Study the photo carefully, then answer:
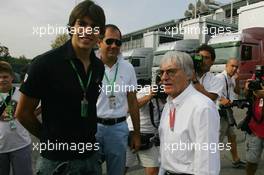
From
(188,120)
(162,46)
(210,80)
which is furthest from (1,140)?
(162,46)

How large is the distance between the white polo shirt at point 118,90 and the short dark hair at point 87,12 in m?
1.22

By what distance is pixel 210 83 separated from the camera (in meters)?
4.34

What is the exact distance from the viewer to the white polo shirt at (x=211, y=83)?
429cm

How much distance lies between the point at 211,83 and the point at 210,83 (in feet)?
0.04

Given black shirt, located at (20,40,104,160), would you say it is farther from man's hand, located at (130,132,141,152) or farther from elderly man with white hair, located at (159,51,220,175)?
man's hand, located at (130,132,141,152)

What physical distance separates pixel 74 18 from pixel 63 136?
739 millimetres

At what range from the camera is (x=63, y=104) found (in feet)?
6.86

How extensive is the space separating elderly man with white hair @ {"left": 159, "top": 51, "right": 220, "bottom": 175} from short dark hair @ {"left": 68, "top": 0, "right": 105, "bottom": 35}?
0.53m

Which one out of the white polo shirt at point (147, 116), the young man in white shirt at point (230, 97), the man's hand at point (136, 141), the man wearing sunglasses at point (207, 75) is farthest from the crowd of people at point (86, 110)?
the young man in white shirt at point (230, 97)

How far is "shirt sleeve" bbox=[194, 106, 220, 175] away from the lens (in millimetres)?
2057

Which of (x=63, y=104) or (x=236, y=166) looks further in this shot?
(x=236, y=166)

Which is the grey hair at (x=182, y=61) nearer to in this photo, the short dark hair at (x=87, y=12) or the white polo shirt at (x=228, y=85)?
the short dark hair at (x=87, y=12)

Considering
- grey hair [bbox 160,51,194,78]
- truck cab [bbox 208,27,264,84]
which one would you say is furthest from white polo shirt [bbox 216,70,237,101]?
truck cab [bbox 208,27,264,84]

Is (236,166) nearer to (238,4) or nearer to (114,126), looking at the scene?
(114,126)
